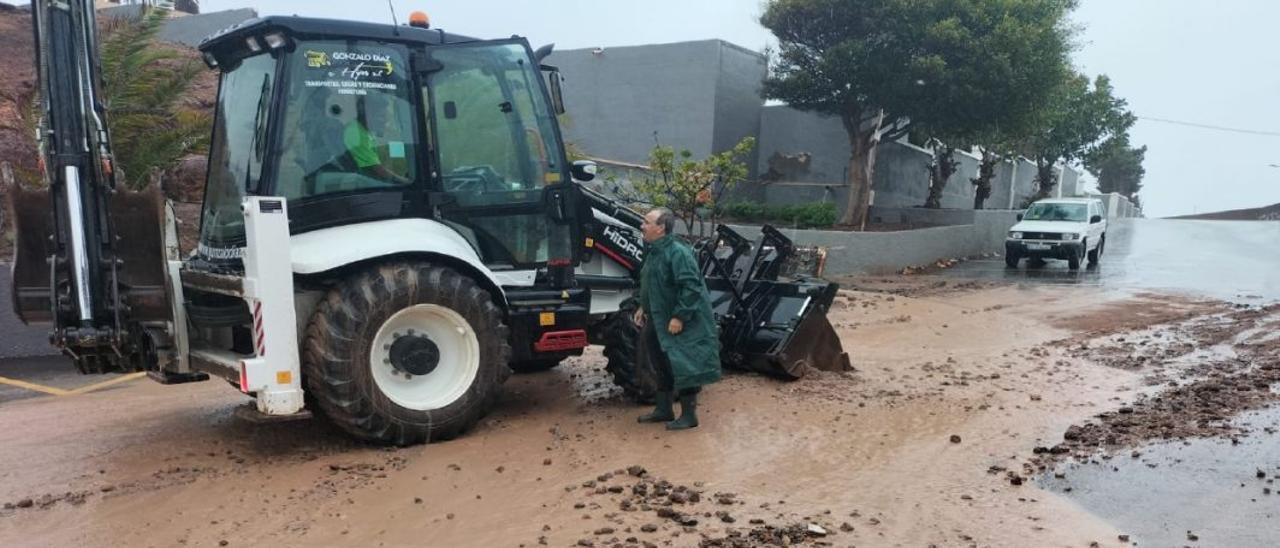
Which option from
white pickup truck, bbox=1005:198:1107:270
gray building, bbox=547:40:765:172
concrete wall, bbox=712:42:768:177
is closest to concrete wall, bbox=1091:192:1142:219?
white pickup truck, bbox=1005:198:1107:270

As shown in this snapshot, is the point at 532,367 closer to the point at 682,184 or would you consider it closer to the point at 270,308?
the point at 270,308

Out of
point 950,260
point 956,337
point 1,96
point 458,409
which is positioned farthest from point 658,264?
point 950,260

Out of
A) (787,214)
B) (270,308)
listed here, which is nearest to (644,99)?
(787,214)

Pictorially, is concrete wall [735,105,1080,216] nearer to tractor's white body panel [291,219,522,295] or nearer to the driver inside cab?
tractor's white body panel [291,219,522,295]

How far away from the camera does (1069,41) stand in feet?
67.9

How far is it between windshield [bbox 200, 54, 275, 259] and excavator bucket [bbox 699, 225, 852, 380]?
12.3 ft

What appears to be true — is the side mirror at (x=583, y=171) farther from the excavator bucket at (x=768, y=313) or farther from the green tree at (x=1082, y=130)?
the green tree at (x=1082, y=130)

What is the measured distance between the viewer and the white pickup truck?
19.8m

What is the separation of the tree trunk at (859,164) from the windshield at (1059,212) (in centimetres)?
376

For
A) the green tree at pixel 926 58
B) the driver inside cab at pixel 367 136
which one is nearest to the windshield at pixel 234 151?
the driver inside cab at pixel 367 136

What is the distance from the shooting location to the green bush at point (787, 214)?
20.7m

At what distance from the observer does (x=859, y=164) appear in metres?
22.3

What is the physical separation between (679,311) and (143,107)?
341 inches

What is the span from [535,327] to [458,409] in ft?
2.80
